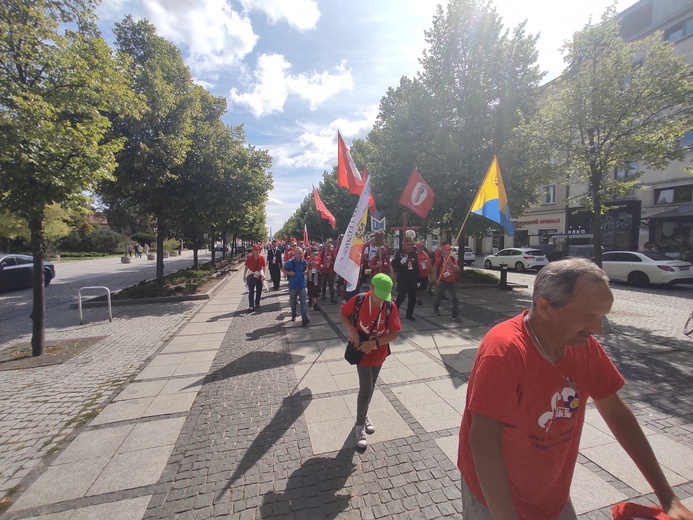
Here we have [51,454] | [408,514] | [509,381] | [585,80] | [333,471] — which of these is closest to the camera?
[509,381]

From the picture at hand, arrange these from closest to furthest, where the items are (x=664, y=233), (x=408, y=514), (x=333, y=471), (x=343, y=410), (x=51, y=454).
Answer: (x=408, y=514), (x=333, y=471), (x=51, y=454), (x=343, y=410), (x=664, y=233)

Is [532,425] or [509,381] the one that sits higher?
[509,381]

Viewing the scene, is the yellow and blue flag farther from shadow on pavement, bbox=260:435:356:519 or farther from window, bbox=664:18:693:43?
window, bbox=664:18:693:43

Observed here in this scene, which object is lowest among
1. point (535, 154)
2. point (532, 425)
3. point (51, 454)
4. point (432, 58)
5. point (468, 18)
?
point (51, 454)

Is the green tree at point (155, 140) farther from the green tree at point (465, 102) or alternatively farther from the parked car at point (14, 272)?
the green tree at point (465, 102)

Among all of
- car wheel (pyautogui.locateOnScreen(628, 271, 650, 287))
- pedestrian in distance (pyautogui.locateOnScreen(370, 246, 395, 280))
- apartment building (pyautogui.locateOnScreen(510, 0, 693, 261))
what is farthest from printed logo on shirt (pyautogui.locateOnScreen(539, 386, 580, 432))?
apartment building (pyautogui.locateOnScreen(510, 0, 693, 261))

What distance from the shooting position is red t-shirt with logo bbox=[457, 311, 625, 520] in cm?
126

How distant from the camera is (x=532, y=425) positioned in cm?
133

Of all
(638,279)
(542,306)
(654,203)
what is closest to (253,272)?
(542,306)

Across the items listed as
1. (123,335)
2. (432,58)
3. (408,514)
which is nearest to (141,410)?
(408,514)

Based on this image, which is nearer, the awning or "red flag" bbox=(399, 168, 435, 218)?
"red flag" bbox=(399, 168, 435, 218)

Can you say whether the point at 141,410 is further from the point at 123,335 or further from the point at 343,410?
the point at 123,335

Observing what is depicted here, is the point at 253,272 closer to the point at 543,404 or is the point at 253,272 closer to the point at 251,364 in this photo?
the point at 251,364

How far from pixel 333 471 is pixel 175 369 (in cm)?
370
